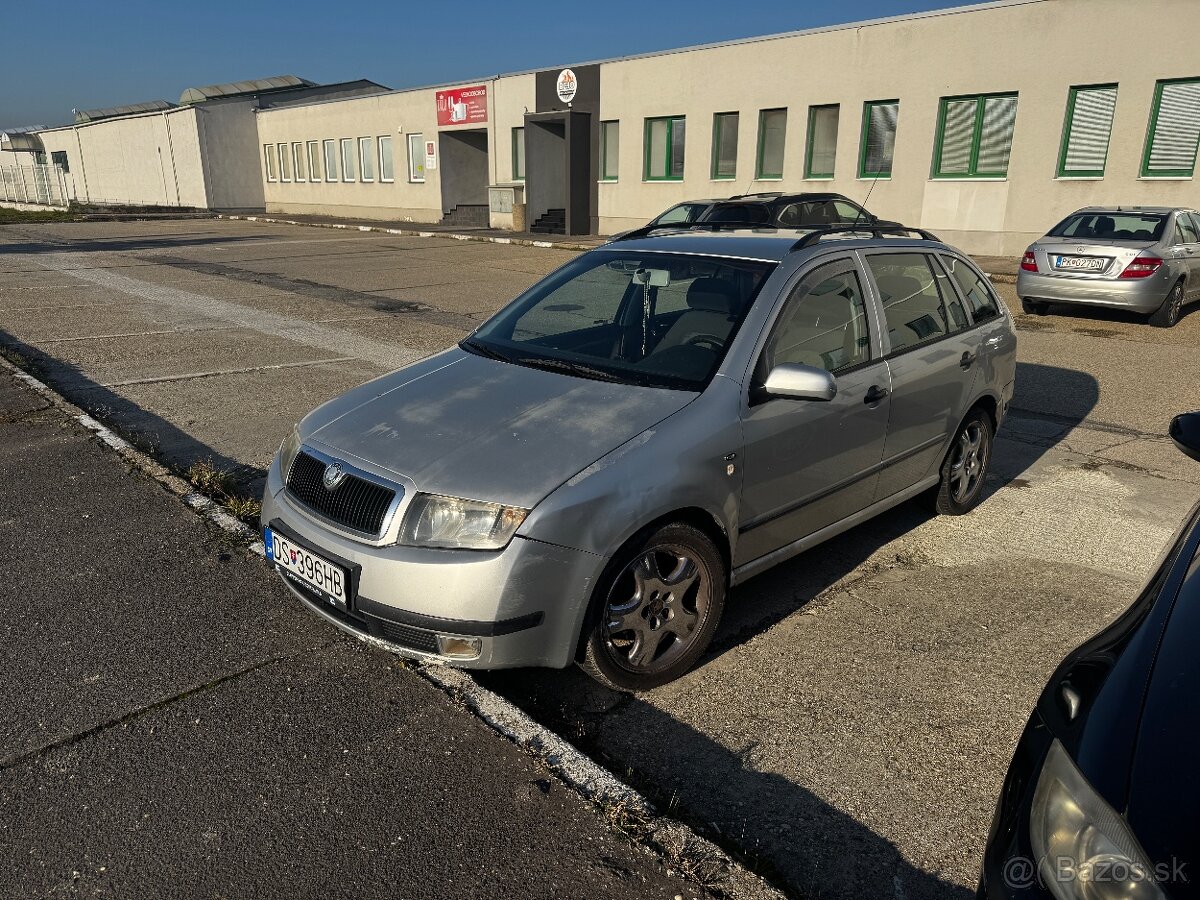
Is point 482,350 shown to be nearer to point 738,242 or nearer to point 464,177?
point 738,242

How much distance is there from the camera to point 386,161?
37219mm

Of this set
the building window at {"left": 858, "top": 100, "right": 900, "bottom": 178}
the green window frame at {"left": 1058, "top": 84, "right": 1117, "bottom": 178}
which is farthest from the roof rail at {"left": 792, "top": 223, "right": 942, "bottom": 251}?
the building window at {"left": 858, "top": 100, "right": 900, "bottom": 178}

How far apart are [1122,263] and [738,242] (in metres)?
9.32

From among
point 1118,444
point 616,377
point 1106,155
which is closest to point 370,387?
point 616,377

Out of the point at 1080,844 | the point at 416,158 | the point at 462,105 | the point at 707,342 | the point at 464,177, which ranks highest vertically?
the point at 462,105

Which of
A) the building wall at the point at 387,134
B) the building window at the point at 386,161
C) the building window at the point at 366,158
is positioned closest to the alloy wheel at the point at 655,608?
the building wall at the point at 387,134

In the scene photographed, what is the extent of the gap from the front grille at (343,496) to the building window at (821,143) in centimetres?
2114

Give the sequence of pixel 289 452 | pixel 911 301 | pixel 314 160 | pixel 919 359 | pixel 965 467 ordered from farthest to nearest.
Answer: pixel 314 160
pixel 965 467
pixel 911 301
pixel 919 359
pixel 289 452

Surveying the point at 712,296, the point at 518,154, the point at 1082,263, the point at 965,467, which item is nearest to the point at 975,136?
the point at 1082,263

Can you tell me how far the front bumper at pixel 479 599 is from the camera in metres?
2.88

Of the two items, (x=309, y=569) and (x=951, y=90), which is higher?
(x=951, y=90)

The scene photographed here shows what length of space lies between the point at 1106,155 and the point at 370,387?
18759 millimetres

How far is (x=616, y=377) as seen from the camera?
3.65 metres

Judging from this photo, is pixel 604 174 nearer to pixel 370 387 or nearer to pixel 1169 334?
pixel 1169 334
